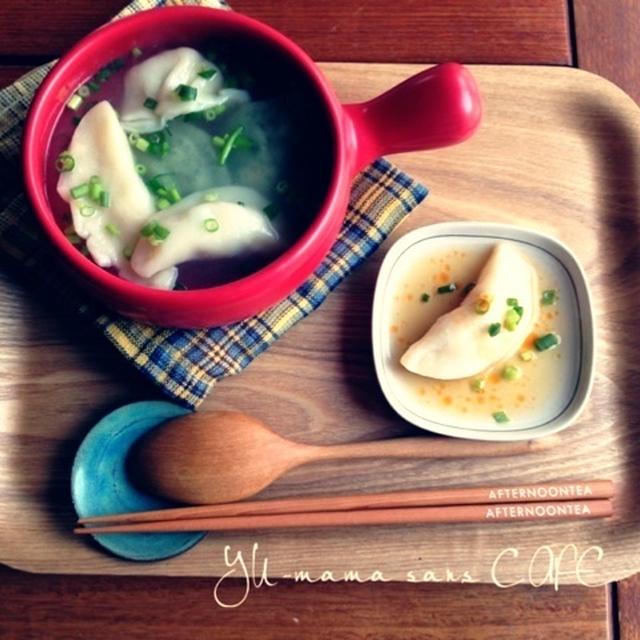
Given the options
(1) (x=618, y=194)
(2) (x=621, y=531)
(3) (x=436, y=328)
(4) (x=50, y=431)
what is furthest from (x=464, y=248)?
(4) (x=50, y=431)

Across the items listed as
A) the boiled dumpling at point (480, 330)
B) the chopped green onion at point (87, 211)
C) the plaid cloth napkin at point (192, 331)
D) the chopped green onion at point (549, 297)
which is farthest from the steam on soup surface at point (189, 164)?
the chopped green onion at point (549, 297)

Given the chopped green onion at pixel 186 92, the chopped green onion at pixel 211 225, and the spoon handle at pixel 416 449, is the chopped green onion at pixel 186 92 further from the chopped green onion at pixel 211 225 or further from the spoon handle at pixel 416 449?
the spoon handle at pixel 416 449

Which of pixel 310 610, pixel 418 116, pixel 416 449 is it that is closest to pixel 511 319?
pixel 416 449

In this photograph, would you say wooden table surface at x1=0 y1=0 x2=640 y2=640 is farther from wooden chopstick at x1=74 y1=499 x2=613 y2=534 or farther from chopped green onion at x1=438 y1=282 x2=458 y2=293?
chopped green onion at x1=438 y1=282 x2=458 y2=293

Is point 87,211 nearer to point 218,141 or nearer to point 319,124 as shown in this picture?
point 218,141

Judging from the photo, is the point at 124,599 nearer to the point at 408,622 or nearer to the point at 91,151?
the point at 408,622
